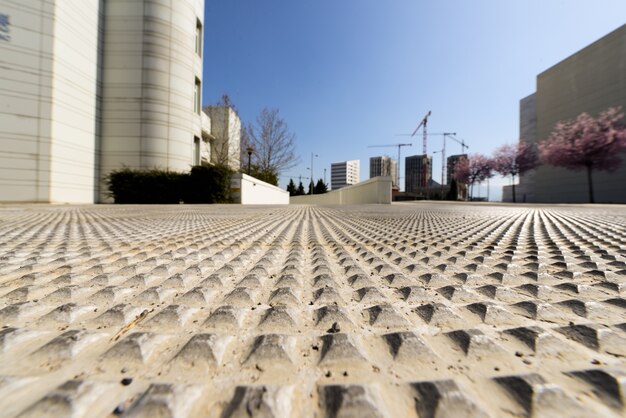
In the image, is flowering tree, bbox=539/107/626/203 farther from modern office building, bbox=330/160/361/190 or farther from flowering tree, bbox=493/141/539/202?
modern office building, bbox=330/160/361/190

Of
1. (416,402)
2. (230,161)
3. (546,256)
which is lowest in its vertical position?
(416,402)

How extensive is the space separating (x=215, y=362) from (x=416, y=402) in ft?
1.05

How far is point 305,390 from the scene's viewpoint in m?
0.41

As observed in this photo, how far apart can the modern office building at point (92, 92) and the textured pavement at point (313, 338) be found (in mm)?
12369

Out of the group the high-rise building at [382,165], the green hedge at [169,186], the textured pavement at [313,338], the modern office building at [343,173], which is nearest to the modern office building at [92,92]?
the green hedge at [169,186]

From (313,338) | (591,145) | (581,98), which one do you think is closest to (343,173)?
(581,98)

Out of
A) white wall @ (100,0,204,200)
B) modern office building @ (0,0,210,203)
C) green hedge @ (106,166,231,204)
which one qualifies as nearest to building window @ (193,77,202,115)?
modern office building @ (0,0,210,203)

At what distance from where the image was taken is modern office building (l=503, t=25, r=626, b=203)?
2014cm

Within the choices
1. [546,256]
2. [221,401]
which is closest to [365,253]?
[546,256]

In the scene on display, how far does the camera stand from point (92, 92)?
11.9 metres

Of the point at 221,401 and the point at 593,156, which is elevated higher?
the point at 593,156

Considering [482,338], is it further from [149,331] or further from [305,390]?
[149,331]

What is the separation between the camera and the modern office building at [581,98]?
66.1 ft

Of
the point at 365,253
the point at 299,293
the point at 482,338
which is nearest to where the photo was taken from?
the point at 482,338
